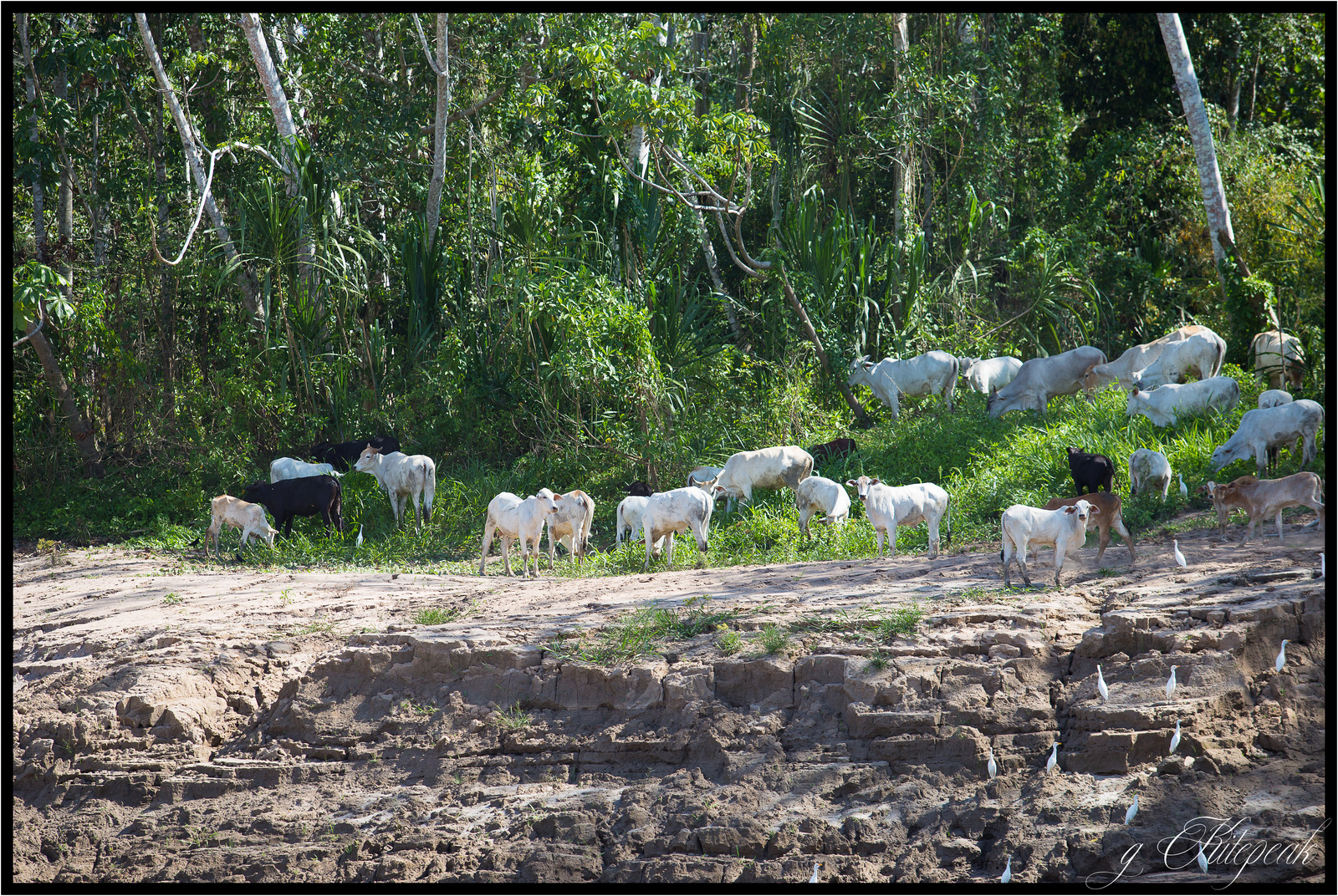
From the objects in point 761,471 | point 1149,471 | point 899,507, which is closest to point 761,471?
point 761,471

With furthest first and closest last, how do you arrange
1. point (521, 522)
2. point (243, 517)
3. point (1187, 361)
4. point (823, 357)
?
1. point (823, 357)
2. point (1187, 361)
3. point (243, 517)
4. point (521, 522)

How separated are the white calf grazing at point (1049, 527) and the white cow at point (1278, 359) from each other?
20.3 ft

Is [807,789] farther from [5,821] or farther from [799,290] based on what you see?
[799,290]

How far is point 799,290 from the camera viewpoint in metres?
15.0

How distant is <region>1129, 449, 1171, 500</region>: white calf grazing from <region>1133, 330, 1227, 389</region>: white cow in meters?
3.69

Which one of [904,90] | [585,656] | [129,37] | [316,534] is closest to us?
[585,656]

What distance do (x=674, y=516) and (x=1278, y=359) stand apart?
7.90m

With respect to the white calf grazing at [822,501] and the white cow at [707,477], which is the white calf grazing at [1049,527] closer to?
the white calf grazing at [822,501]

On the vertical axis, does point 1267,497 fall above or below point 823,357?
below

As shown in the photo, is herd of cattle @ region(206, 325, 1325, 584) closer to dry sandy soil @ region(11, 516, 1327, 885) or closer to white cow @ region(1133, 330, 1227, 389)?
white cow @ region(1133, 330, 1227, 389)

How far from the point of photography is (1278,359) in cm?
1265

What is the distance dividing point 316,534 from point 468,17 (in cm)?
823

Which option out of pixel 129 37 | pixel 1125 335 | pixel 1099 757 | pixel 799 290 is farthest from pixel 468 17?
pixel 1099 757

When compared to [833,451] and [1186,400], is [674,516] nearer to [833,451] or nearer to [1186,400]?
[833,451]
